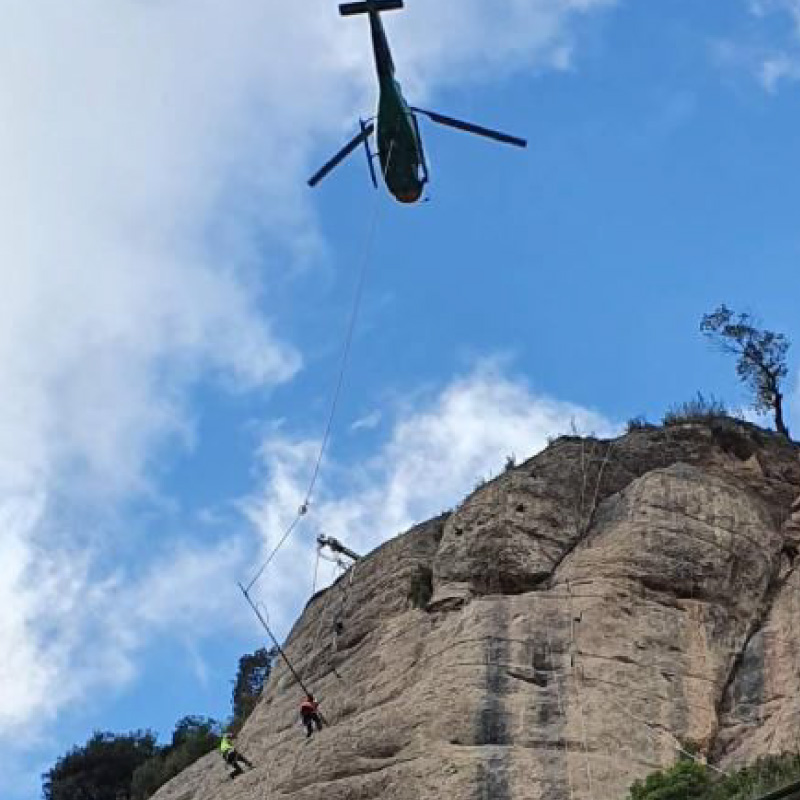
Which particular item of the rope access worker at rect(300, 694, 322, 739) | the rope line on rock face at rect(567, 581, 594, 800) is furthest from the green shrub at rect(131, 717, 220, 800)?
the rope line on rock face at rect(567, 581, 594, 800)

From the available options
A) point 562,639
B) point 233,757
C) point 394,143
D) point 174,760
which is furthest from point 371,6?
point 174,760

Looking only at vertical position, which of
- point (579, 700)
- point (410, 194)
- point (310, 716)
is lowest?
point (579, 700)

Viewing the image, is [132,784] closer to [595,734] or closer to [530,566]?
[530,566]

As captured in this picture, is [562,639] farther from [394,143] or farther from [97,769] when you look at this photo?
[97,769]

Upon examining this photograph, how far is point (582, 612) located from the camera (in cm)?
2998

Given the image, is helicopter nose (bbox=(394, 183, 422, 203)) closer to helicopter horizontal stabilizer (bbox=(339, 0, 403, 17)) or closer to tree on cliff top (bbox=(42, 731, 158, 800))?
helicopter horizontal stabilizer (bbox=(339, 0, 403, 17))

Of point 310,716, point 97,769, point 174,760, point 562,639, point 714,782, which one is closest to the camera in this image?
point 714,782

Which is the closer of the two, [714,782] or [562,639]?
[714,782]

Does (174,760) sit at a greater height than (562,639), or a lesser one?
greater

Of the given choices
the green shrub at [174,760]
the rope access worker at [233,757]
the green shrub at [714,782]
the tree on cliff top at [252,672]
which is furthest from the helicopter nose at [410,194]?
the tree on cliff top at [252,672]

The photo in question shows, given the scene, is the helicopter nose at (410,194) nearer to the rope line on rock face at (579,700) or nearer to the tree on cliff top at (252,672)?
the rope line on rock face at (579,700)

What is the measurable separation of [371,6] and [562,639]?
11.9 m

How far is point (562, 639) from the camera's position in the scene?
29391 millimetres

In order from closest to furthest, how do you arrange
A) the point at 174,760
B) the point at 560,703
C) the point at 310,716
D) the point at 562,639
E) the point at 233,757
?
the point at 560,703 < the point at 562,639 < the point at 310,716 < the point at 233,757 < the point at 174,760
